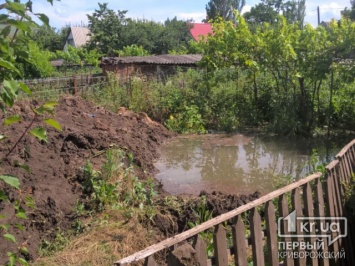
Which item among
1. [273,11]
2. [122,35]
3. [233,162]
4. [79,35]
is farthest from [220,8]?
[233,162]

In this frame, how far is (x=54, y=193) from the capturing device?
646 centimetres

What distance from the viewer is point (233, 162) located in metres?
10.7

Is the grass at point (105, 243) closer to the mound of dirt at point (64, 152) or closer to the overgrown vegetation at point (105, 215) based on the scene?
the overgrown vegetation at point (105, 215)

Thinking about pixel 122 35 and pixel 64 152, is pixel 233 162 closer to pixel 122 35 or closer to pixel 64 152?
pixel 64 152

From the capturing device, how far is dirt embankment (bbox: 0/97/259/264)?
5.84m

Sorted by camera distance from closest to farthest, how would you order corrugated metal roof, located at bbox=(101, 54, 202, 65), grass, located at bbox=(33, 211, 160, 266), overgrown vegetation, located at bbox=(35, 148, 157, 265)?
grass, located at bbox=(33, 211, 160, 266) < overgrown vegetation, located at bbox=(35, 148, 157, 265) < corrugated metal roof, located at bbox=(101, 54, 202, 65)

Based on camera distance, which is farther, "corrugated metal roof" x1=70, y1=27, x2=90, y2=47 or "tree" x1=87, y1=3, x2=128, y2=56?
→ "corrugated metal roof" x1=70, y1=27, x2=90, y2=47

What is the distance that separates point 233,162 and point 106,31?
37.2 metres

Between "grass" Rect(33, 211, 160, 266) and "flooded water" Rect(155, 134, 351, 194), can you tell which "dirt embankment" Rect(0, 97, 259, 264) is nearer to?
"grass" Rect(33, 211, 160, 266)

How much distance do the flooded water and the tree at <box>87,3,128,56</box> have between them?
3316cm

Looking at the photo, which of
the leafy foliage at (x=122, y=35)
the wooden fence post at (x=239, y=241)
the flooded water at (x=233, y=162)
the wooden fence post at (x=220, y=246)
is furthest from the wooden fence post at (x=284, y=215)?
the leafy foliage at (x=122, y=35)

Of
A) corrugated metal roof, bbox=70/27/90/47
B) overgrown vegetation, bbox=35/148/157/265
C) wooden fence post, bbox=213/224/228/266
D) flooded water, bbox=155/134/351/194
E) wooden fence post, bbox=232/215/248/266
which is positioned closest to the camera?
wooden fence post, bbox=213/224/228/266

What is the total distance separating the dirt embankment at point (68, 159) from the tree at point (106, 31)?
3255cm

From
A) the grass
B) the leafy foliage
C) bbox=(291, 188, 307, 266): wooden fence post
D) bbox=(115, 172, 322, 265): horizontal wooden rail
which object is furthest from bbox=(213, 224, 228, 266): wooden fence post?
the leafy foliage
